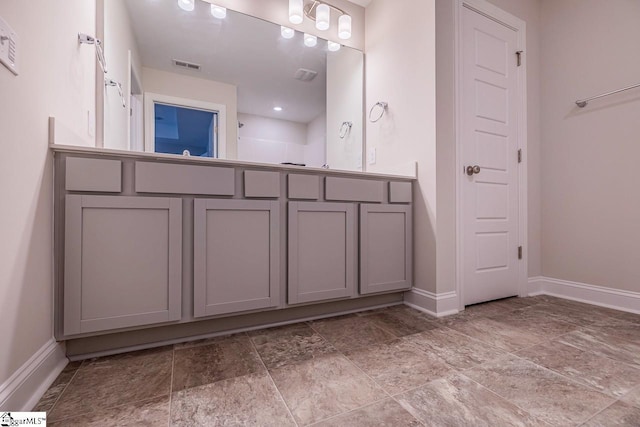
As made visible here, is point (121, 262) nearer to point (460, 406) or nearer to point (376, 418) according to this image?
point (376, 418)

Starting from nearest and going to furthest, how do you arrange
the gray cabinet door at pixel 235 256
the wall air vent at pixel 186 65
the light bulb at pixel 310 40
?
→ the gray cabinet door at pixel 235 256
the wall air vent at pixel 186 65
the light bulb at pixel 310 40

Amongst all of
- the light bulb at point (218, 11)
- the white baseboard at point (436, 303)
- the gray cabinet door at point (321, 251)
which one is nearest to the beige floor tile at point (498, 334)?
the white baseboard at point (436, 303)

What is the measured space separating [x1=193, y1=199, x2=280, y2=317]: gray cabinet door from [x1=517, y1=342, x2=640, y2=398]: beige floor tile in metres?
1.24

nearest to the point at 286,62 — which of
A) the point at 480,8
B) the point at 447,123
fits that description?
the point at 447,123

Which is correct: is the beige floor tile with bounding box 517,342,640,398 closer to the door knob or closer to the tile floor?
the tile floor

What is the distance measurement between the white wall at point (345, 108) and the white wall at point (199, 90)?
79 cm

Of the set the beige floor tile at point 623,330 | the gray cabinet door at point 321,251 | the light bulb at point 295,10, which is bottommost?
the beige floor tile at point 623,330

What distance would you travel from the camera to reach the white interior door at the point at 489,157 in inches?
78.9

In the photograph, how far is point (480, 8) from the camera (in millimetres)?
2072

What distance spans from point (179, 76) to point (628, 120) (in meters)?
2.98

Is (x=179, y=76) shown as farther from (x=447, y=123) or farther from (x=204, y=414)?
(x=204, y=414)

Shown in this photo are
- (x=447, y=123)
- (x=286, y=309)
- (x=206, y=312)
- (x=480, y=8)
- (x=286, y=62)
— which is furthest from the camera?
(x=286, y=62)

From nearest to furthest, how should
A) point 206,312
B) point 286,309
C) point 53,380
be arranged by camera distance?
point 53,380, point 206,312, point 286,309

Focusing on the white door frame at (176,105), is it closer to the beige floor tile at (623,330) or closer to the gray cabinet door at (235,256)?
the gray cabinet door at (235,256)
